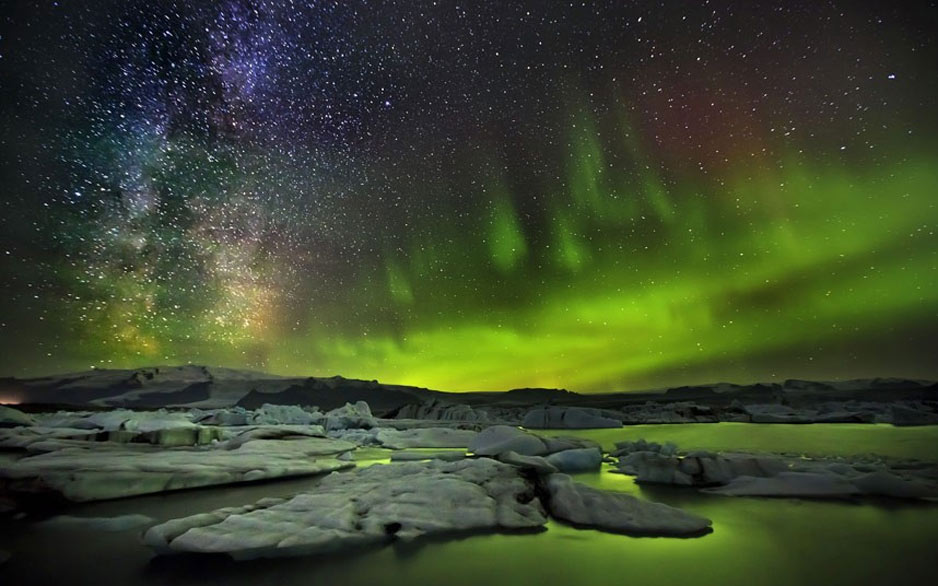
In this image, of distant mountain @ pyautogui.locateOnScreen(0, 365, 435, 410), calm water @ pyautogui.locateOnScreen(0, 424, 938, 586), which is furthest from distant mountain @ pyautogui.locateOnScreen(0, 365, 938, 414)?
calm water @ pyautogui.locateOnScreen(0, 424, 938, 586)

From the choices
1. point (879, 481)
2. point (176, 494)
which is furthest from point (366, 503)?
point (879, 481)

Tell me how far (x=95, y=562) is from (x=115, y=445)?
7950mm

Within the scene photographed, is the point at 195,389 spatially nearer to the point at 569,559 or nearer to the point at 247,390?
the point at 247,390

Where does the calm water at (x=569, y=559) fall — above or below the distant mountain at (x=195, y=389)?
below

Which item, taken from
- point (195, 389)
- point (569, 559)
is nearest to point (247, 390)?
point (195, 389)

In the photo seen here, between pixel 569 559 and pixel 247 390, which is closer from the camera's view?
pixel 569 559

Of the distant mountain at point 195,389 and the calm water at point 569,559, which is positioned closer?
the calm water at point 569,559

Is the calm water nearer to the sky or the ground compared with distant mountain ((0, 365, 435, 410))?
nearer to the ground

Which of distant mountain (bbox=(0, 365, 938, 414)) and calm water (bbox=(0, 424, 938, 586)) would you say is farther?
distant mountain (bbox=(0, 365, 938, 414))

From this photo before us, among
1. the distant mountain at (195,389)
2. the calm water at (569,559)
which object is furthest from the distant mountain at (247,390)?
the calm water at (569,559)

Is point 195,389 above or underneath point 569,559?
above

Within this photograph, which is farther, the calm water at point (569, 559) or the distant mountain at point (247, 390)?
the distant mountain at point (247, 390)

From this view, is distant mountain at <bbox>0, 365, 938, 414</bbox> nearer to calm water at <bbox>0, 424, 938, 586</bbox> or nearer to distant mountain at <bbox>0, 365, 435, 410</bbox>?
distant mountain at <bbox>0, 365, 435, 410</bbox>

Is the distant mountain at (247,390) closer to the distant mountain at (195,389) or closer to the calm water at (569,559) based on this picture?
the distant mountain at (195,389)
